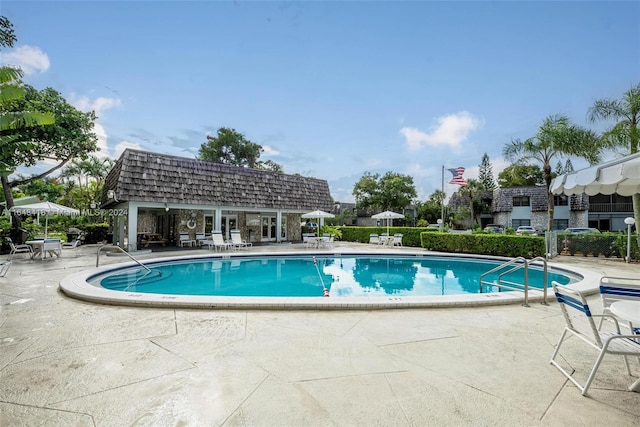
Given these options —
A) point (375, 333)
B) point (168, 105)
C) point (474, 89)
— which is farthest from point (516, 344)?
point (168, 105)

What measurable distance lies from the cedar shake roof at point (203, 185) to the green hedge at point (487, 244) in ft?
31.3

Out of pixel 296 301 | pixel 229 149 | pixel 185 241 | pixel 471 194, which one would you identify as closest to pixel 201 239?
pixel 185 241

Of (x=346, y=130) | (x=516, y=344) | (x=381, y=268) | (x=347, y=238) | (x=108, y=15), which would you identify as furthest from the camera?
(x=347, y=238)

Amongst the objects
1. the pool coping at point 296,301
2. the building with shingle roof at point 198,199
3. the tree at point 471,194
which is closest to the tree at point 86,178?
the building with shingle roof at point 198,199

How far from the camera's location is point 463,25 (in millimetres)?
10109

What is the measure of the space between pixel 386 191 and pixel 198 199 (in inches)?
963

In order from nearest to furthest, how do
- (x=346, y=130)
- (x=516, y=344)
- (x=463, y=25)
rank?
1. (x=516, y=344)
2. (x=463, y=25)
3. (x=346, y=130)

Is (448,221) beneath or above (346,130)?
beneath

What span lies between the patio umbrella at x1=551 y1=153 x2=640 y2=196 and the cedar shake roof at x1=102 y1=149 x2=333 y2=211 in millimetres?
16165

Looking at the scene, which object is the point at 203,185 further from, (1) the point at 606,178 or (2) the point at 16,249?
(1) the point at 606,178

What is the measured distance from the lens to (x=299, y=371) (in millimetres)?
2953

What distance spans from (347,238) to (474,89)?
46.5 feet

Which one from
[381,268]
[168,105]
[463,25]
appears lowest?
[381,268]

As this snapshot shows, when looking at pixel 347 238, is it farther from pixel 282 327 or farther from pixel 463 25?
pixel 282 327
